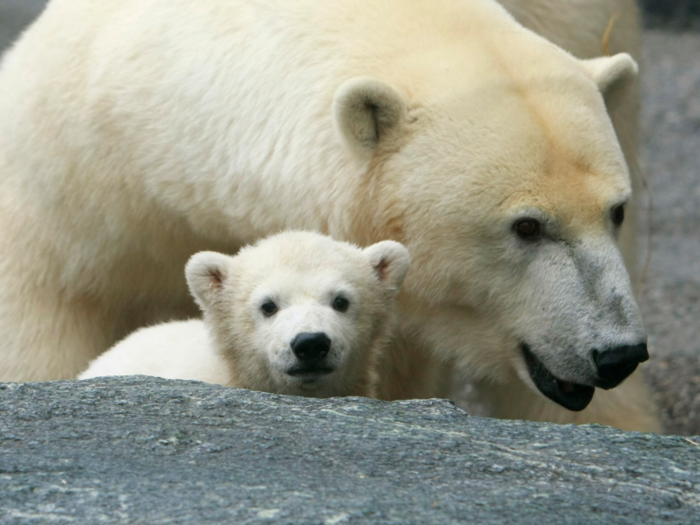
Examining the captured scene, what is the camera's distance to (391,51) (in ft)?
8.95

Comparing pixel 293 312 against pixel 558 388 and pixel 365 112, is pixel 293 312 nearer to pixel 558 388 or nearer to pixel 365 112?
pixel 365 112

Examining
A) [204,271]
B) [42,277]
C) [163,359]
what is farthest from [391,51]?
[42,277]

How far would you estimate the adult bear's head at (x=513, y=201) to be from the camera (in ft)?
8.19

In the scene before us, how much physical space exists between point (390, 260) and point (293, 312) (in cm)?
35

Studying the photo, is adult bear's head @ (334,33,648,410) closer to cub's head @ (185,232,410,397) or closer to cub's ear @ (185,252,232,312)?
cub's head @ (185,232,410,397)

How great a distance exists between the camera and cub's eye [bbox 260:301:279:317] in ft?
7.87

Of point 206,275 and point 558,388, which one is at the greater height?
point 206,275

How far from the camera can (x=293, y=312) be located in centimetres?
Result: 229

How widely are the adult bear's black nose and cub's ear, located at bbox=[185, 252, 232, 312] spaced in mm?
968

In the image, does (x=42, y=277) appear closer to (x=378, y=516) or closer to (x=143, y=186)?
(x=143, y=186)

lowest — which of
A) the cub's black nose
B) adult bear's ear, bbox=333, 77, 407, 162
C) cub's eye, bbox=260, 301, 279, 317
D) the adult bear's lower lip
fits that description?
the adult bear's lower lip

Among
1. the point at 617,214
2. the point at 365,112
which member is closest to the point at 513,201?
the point at 617,214

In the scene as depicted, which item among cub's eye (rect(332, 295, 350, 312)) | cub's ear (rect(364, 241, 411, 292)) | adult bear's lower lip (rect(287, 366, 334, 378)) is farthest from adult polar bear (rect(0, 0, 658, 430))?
adult bear's lower lip (rect(287, 366, 334, 378))

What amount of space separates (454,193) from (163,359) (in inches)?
36.3
